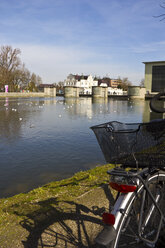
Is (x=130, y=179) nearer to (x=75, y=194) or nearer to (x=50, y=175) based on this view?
(x=75, y=194)

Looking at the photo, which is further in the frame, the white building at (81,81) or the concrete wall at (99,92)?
the white building at (81,81)

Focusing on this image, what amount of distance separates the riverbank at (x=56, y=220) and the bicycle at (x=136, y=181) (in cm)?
48

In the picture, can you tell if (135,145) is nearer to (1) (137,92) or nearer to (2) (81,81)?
(1) (137,92)

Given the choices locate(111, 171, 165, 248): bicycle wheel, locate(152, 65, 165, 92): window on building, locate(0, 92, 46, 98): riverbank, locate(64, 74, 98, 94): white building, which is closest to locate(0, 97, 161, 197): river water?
locate(111, 171, 165, 248): bicycle wheel

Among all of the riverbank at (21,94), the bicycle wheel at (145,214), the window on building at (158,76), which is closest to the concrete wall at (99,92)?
the window on building at (158,76)

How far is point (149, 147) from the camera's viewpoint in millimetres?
2264

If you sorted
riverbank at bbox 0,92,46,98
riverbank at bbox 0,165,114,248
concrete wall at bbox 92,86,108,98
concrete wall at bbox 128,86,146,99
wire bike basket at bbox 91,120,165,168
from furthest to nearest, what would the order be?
1. concrete wall at bbox 92,86,108,98
2. concrete wall at bbox 128,86,146,99
3. riverbank at bbox 0,92,46,98
4. riverbank at bbox 0,165,114,248
5. wire bike basket at bbox 91,120,165,168

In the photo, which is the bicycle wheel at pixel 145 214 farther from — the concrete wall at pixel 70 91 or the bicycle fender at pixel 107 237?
the concrete wall at pixel 70 91

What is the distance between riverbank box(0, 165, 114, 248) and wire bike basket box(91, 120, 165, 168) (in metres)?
0.62

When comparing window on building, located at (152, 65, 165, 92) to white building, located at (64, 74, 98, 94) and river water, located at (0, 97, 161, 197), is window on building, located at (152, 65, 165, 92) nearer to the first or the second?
white building, located at (64, 74, 98, 94)

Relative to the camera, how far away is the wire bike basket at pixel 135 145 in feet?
7.06

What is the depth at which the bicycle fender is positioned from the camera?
6.05 feet

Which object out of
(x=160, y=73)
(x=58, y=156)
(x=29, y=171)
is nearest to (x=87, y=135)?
(x=58, y=156)

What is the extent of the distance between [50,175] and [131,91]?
242 feet
